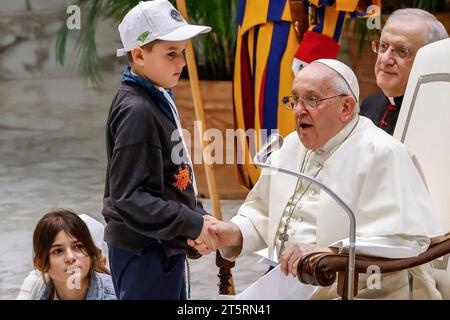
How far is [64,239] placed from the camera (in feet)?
11.9

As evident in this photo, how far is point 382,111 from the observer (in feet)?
13.2

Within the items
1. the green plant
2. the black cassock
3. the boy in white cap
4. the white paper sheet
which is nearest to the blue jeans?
the boy in white cap

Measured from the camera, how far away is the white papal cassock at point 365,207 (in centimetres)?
308

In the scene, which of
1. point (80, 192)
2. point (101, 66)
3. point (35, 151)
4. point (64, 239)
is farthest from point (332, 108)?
point (101, 66)

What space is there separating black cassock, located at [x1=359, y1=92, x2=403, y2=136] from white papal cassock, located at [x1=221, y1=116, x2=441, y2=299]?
2.19ft

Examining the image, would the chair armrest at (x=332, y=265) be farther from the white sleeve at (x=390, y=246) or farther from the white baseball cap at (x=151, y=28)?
the white baseball cap at (x=151, y=28)

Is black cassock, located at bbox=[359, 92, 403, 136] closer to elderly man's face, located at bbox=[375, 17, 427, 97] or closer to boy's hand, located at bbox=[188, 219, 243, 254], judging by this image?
elderly man's face, located at bbox=[375, 17, 427, 97]

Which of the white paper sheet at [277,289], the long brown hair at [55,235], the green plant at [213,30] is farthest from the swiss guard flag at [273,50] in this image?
the white paper sheet at [277,289]

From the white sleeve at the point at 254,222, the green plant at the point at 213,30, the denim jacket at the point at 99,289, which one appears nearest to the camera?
the white sleeve at the point at 254,222

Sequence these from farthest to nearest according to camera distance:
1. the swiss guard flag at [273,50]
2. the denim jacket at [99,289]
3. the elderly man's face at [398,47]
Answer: the swiss guard flag at [273,50] → the elderly man's face at [398,47] → the denim jacket at [99,289]

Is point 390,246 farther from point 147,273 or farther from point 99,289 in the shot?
point 99,289

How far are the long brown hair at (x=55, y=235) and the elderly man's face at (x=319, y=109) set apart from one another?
32.4 inches

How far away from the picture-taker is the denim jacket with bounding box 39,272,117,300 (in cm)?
357

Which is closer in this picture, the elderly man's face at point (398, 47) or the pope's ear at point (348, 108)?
the pope's ear at point (348, 108)
